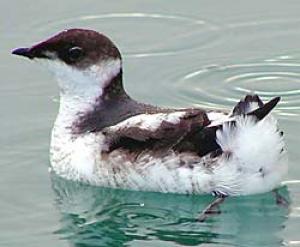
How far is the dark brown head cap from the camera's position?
24.5 feet

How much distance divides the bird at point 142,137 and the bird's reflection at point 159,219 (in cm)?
6

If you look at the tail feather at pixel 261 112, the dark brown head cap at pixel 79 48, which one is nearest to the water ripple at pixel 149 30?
the dark brown head cap at pixel 79 48

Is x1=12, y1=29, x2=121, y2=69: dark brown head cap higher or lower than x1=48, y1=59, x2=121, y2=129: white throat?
higher

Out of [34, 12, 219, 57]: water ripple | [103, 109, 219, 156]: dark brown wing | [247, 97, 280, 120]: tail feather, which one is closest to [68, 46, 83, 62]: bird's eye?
[103, 109, 219, 156]: dark brown wing

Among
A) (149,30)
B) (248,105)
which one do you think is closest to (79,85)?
(248,105)

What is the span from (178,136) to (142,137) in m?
0.18

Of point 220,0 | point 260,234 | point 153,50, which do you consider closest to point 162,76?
point 153,50

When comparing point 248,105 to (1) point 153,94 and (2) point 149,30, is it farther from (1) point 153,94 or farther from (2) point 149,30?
(2) point 149,30

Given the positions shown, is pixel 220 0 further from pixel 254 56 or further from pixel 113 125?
pixel 113 125

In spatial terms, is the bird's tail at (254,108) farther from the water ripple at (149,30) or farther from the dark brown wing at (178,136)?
the water ripple at (149,30)

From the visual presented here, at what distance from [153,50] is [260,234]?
251cm

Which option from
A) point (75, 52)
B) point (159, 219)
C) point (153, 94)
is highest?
point (75, 52)

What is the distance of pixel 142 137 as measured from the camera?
23.4 ft

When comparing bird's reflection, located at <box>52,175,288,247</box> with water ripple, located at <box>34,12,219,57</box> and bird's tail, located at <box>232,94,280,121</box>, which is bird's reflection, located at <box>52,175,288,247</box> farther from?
water ripple, located at <box>34,12,219,57</box>
